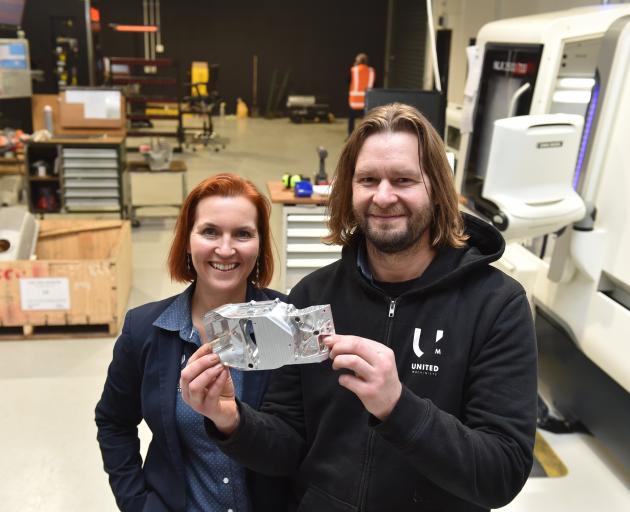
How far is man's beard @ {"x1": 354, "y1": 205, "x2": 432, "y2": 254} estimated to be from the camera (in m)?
1.18

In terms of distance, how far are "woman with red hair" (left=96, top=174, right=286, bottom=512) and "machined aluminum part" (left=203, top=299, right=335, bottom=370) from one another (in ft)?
1.24

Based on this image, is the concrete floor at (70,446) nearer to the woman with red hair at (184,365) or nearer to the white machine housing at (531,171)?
the white machine housing at (531,171)

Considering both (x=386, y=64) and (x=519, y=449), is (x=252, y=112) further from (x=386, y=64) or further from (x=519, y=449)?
(x=519, y=449)

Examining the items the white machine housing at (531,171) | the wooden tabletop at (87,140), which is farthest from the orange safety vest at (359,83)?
the white machine housing at (531,171)

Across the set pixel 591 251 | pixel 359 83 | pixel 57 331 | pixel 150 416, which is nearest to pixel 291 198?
pixel 57 331

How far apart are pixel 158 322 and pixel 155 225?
4.87 meters

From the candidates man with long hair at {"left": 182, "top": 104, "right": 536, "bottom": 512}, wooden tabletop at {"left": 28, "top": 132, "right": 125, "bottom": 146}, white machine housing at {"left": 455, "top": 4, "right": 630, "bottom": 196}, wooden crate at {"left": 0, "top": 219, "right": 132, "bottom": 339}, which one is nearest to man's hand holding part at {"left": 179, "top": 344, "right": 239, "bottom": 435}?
man with long hair at {"left": 182, "top": 104, "right": 536, "bottom": 512}

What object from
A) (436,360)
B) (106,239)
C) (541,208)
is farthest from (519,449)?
(106,239)

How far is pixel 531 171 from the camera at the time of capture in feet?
8.31

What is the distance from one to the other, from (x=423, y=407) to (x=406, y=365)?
0.17 meters

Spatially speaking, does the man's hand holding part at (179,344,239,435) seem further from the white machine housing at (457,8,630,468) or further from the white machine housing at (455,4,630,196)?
the white machine housing at (455,4,630,196)

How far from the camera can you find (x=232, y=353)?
1088 millimetres

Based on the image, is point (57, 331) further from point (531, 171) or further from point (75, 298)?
point (531, 171)

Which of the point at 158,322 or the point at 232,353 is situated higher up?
the point at 232,353
